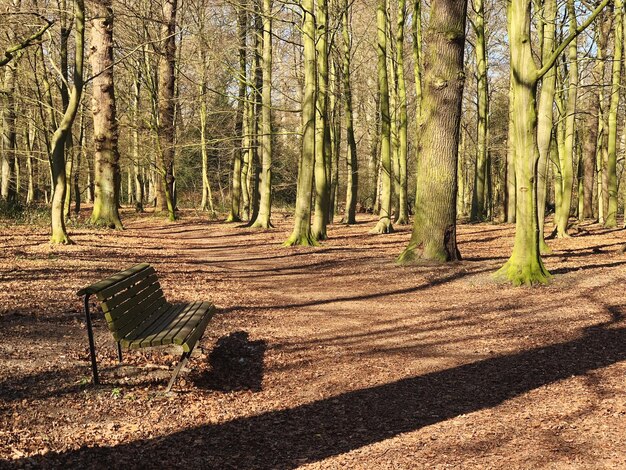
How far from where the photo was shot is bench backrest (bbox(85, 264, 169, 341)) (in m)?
4.45

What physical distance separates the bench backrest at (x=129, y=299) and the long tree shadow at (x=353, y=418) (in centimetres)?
111

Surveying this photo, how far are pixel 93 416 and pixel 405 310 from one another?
526 centimetres

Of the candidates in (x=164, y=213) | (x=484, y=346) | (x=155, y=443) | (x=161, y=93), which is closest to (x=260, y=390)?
(x=155, y=443)

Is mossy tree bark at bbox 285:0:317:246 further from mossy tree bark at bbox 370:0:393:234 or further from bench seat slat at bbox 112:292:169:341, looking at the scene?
bench seat slat at bbox 112:292:169:341

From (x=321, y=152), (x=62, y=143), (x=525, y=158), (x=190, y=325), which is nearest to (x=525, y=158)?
(x=525, y=158)

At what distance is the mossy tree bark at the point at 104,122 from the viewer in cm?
1794

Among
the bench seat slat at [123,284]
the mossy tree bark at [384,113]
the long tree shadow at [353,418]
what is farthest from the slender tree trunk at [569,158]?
the bench seat slat at [123,284]

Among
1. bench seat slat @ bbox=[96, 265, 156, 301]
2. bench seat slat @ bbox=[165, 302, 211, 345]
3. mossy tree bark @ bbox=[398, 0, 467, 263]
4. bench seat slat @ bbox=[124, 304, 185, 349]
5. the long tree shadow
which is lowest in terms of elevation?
the long tree shadow

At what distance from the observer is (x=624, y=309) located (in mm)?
7656

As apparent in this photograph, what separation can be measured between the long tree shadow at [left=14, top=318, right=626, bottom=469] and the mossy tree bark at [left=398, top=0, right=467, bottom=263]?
5726 millimetres

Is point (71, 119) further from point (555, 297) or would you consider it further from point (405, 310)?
point (555, 297)

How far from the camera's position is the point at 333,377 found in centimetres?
531

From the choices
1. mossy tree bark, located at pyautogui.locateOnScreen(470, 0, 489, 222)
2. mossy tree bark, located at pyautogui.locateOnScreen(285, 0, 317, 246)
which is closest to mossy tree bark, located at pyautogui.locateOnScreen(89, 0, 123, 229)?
mossy tree bark, located at pyautogui.locateOnScreen(285, 0, 317, 246)

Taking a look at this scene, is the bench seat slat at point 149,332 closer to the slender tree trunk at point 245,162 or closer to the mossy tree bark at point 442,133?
the mossy tree bark at point 442,133
